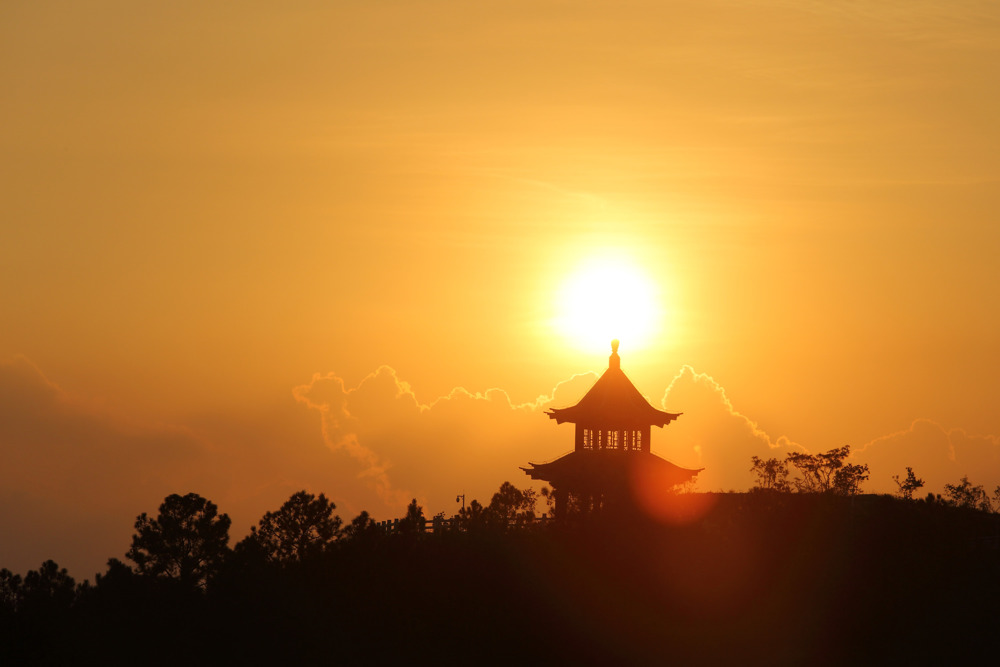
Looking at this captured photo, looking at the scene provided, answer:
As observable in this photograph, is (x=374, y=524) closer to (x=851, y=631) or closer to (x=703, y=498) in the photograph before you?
(x=703, y=498)

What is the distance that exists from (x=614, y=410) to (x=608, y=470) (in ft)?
12.3

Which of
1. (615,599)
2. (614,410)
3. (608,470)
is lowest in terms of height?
(615,599)

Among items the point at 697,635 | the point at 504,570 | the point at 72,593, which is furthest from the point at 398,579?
the point at 72,593

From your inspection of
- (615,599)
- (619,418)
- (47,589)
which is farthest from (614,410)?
(47,589)

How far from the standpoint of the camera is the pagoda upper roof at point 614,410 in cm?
8869

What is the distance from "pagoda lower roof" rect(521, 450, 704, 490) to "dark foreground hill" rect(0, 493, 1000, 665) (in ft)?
14.1

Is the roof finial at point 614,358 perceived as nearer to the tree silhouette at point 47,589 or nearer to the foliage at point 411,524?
the foliage at point 411,524

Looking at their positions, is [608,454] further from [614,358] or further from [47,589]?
[47,589]

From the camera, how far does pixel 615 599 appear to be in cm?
7775

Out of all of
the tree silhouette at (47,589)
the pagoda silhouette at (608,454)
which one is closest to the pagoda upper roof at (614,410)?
the pagoda silhouette at (608,454)

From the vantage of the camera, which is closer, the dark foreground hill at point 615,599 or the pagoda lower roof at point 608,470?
the dark foreground hill at point 615,599

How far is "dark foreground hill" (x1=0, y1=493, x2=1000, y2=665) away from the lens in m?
72.7

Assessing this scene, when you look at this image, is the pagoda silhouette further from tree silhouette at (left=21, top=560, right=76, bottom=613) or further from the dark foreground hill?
tree silhouette at (left=21, top=560, right=76, bottom=613)

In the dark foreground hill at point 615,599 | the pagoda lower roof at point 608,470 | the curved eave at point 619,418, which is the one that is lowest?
the dark foreground hill at point 615,599
